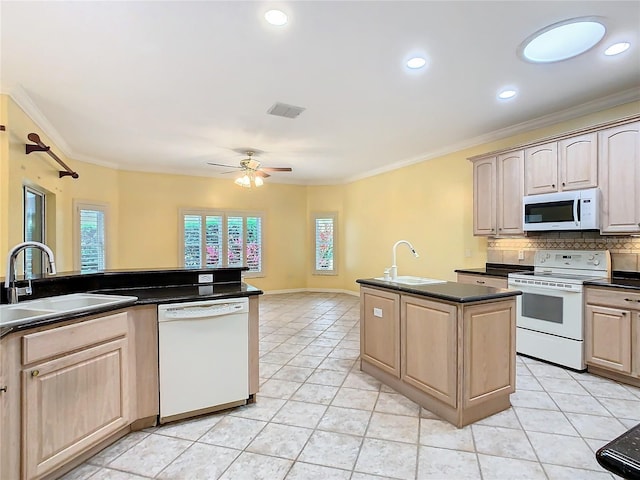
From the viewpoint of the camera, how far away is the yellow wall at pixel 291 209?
371 cm

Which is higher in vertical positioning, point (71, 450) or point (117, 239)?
point (117, 239)

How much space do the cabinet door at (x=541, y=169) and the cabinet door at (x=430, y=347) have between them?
2.28 meters

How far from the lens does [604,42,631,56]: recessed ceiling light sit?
2581mm

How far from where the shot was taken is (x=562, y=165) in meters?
3.58

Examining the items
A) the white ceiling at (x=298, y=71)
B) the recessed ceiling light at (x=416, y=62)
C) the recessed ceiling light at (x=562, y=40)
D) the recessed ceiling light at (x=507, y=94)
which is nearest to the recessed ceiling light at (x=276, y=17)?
the white ceiling at (x=298, y=71)

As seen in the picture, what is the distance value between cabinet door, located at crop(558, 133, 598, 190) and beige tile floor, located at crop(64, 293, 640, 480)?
6.18ft

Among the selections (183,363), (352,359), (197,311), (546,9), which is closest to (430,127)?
(546,9)

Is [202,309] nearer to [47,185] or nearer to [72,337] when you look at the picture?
[72,337]

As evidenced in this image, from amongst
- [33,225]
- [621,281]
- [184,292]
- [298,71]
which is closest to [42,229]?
[33,225]

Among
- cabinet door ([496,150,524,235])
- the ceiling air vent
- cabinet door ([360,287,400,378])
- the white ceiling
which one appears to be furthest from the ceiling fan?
cabinet door ([496,150,524,235])

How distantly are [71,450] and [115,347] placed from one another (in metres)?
0.56

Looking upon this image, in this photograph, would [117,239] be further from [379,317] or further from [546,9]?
[546,9]

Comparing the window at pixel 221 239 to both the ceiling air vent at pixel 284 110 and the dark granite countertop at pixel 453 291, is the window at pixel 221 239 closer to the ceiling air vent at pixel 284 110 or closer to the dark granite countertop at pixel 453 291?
the ceiling air vent at pixel 284 110

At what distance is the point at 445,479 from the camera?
186cm
